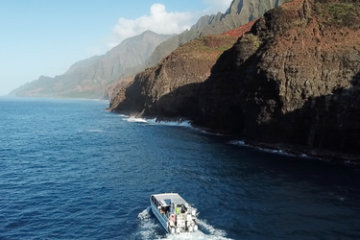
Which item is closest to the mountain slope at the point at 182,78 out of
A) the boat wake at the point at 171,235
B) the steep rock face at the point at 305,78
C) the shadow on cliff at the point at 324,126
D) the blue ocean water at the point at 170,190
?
the steep rock face at the point at 305,78

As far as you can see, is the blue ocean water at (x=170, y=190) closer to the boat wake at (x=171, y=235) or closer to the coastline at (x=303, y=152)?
the boat wake at (x=171, y=235)

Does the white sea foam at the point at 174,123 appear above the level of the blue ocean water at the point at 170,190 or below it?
above

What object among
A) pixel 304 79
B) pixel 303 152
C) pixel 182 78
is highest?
pixel 182 78

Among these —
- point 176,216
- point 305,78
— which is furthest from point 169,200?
point 305,78

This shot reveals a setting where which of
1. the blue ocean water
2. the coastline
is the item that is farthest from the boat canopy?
the coastline

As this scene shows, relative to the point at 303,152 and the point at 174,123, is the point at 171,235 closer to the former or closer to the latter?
the point at 303,152

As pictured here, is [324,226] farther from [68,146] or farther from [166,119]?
[166,119]
